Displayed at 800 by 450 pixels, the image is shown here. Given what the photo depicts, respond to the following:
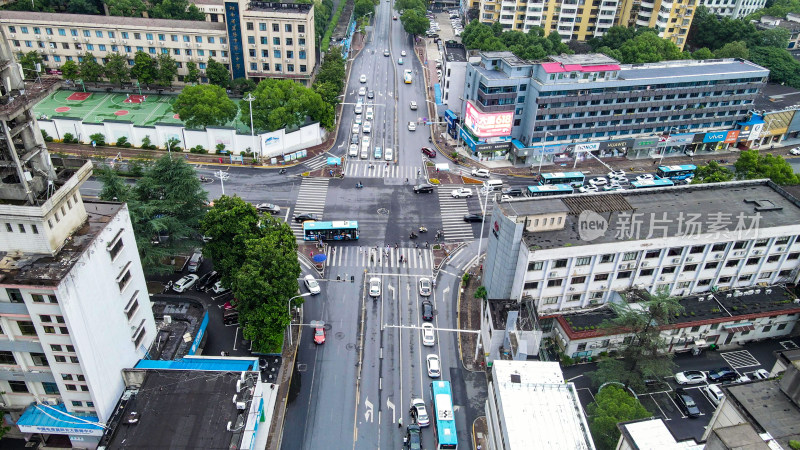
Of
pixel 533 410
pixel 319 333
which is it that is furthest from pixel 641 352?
pixel 319 333

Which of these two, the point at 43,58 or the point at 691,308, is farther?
the point at 43,58

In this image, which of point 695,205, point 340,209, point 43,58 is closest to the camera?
point 695,205

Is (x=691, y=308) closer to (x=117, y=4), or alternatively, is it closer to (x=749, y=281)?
(x=749, y=281)

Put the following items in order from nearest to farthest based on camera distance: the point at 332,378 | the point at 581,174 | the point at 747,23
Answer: the point at 332,378 → the point at 581,174 → the point at 747,23

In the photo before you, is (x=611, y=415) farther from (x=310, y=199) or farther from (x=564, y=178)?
(x=310, y=199)

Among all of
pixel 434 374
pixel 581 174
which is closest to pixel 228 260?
pixel 434 374

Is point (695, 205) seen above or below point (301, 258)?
above
